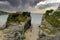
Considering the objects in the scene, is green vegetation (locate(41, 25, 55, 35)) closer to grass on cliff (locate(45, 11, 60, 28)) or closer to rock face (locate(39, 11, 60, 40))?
rock face (locate(39, 11, 60, 40))

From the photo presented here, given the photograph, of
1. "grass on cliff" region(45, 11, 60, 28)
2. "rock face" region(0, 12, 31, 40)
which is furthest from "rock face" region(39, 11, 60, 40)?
"rock face" region(0, 12, 31, 40)

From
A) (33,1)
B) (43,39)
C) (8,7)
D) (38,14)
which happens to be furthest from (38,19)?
(43,39)

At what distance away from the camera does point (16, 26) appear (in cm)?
470

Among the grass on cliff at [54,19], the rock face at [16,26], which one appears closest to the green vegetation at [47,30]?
the grass on cliff at [54,19]

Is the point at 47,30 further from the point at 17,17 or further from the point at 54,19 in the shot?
the point at 17,17

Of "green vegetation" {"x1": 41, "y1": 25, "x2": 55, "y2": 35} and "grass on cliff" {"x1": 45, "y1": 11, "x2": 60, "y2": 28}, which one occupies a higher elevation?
"grass on cliff" {"x1": 45, "y1": 11, "x2": 60, "y2": 28}

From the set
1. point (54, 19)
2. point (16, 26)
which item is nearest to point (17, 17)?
point (16, 26)

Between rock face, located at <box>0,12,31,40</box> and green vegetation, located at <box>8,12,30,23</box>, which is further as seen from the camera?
green vegetation, located at <box>8,12,30,23</box>

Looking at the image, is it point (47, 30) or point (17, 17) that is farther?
point (17, 17)

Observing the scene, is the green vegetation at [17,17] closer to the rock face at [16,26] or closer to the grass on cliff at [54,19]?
the rock face at [16,26]

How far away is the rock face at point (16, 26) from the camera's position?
4.25 m

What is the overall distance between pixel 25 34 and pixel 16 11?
0.78 metres

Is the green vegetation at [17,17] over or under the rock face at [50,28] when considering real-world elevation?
over

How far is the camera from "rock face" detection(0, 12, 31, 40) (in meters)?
4.25
